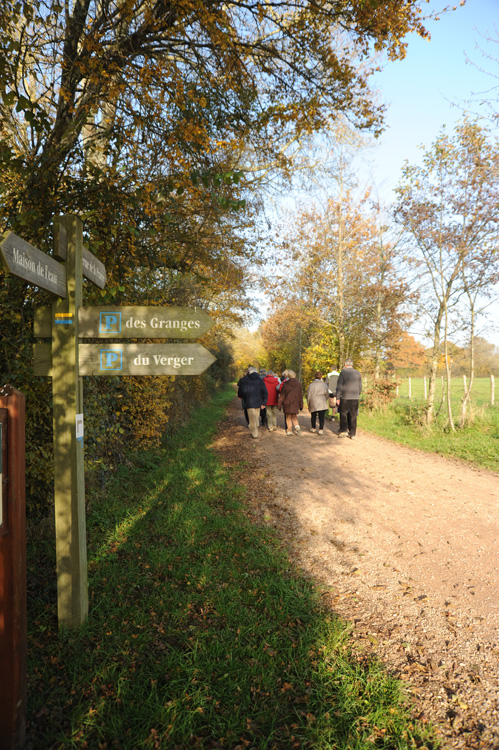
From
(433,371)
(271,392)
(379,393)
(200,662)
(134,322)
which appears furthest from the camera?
(379,393)

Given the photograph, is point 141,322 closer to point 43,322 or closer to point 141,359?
point 141,359

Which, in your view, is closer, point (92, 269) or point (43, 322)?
point (43, 322)

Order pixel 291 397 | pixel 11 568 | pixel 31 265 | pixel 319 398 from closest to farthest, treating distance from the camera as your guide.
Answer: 1. pixel 11 568
2. pixel 31 265
3. pixel 291 397
4. pixel 319 398

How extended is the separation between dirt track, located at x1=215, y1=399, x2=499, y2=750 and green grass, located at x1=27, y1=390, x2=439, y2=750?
0.29 m

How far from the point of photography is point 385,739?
235 cm

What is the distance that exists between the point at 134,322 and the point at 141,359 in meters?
0.32

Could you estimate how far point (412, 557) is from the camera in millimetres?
4570

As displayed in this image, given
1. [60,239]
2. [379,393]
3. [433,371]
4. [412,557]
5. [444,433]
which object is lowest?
[412,557]

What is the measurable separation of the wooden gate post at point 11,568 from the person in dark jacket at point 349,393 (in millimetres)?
9879

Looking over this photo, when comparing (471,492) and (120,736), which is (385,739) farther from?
(471,492)

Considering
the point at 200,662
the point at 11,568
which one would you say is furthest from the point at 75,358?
the point at 200,662

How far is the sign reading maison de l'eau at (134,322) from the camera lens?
324 centimetres

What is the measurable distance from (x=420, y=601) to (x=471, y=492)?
3626 mm

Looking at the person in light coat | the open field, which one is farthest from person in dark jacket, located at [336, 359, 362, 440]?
the open field
